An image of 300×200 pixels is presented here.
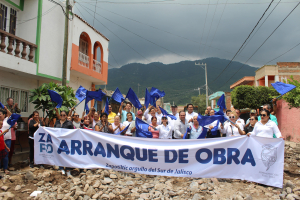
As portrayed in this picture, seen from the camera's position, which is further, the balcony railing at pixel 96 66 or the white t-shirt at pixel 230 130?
the balcony railing at pixel 96 66

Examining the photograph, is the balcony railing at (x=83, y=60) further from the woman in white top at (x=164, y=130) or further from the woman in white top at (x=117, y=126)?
the woman in white top at (x=164, y=130)

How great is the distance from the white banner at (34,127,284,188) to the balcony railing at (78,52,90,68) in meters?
8.17

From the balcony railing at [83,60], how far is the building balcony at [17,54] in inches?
148

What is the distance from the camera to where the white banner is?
5.02 meters

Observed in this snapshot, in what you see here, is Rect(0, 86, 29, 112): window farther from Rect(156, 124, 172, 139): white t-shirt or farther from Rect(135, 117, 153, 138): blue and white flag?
Rect(156, 124, 172, 139): white t-shirt

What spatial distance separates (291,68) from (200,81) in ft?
446

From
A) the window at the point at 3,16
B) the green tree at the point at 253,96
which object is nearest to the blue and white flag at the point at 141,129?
the window at the point at 3,16

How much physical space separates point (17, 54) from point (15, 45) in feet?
3.86

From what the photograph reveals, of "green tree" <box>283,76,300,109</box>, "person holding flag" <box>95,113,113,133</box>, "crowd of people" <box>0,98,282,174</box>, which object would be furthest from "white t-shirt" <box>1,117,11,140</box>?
"green tree" <box>283,76,300,109</box>

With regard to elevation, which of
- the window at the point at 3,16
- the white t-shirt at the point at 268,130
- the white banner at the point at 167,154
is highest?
the window at the point at 3,16

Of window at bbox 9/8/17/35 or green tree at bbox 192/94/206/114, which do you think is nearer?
window at bbox 9/8/17/35

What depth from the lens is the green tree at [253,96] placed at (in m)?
20.2

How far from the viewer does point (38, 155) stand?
242 inches

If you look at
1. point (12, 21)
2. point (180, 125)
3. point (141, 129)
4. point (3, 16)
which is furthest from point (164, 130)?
point (12, 21)
